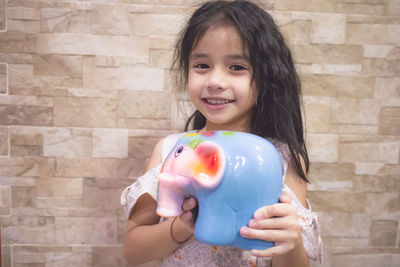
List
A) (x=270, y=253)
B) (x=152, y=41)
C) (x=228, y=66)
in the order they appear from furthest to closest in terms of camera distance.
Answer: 1. (x=152, y=41)
2. (x=228, y=66)
3. (x=270, y=253)

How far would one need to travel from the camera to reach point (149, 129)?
0.87 m

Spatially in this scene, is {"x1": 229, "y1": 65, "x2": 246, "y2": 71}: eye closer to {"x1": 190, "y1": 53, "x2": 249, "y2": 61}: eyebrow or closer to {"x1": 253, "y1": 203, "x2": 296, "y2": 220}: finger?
{"x1": 190, "y1": 53, "x2": 249, "y2": 61}: eyebrow

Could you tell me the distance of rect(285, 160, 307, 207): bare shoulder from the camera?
0.59 m

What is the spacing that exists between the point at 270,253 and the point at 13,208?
80 centimetres

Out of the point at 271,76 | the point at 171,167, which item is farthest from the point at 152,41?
the point at 171,167

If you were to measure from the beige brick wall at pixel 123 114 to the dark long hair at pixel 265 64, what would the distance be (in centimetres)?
26

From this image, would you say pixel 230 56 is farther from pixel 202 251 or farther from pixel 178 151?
pixel 202 251

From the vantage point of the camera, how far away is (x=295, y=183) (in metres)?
0.60

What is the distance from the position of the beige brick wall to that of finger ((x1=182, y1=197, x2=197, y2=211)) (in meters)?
0.45

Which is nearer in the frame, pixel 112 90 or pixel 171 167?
pixel 171 167

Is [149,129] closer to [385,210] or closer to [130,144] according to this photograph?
[130,144]

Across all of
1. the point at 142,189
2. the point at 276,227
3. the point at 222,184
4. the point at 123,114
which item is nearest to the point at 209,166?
the point at 222,184

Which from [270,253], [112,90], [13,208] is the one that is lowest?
[13,208]

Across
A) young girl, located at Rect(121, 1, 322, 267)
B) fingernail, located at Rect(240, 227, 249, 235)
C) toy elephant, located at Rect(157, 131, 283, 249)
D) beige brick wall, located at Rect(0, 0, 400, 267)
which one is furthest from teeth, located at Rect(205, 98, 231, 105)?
beige brick wall, located at Rect(0, 0, 400, 267)
